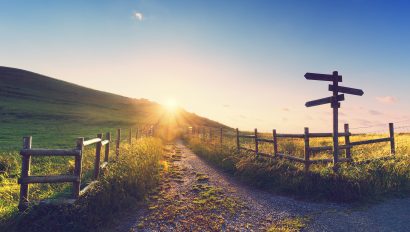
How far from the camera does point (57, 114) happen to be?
50562 millimetres

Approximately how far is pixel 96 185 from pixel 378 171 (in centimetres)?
1058

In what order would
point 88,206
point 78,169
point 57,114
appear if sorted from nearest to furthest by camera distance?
point 88,206, point 78,169, point 57,114

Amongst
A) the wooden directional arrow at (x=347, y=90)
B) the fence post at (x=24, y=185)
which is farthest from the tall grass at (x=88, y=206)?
the wooden directional arrow at (x=347, y=90)

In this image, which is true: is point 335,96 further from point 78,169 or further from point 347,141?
Answer: point 78,169

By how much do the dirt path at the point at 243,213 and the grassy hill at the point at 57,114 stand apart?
18576 mm

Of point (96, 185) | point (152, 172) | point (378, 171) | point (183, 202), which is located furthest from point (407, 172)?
point (96, 185)

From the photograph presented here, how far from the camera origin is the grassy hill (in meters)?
31.8

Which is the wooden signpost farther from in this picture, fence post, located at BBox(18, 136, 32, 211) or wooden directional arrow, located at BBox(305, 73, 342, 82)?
fence post, located at BBox(18, 136, 32, 211)

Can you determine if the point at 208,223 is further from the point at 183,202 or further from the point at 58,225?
the point at 58,225

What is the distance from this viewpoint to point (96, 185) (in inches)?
335

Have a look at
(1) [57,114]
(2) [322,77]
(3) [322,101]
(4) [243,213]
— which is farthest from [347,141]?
(1) [57,114]

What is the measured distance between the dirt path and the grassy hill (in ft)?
60.9

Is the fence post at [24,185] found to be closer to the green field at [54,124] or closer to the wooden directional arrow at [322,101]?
the green field at [54,124]

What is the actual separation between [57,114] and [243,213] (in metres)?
51.4
